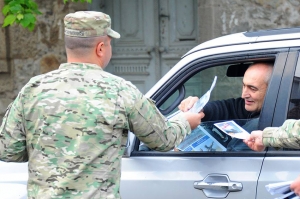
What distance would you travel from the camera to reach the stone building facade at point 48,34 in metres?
7.73

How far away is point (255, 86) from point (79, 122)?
3.75ft

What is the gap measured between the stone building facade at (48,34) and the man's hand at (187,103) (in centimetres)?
429

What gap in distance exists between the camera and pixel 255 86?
3574 mm

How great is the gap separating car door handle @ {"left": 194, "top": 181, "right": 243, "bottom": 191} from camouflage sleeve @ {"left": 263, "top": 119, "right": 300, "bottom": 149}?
1.15ft

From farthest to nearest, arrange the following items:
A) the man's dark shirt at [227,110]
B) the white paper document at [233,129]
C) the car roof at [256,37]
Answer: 1. the man's dark shirt at [227,110]
2. the car roof at [256,37]
3. the white paper document at [233,129]

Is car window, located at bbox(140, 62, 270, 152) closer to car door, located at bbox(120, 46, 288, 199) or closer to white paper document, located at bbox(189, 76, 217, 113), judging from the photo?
car door, located at bbox(120, 46, 288, 199)

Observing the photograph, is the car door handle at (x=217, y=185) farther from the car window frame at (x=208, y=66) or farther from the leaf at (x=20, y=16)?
the leaf at (x=20, y=16)

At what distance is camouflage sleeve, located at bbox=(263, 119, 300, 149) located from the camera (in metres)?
2.95

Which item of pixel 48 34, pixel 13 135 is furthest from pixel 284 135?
pixel 48 34

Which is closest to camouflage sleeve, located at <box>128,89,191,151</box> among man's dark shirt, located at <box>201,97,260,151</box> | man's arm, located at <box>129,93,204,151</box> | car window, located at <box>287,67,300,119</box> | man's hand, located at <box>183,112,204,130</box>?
man's arm, located at <box>129,93,204,151</box>

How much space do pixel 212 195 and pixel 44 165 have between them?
974 millimetres

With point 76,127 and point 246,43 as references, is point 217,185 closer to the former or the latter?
point 246,43

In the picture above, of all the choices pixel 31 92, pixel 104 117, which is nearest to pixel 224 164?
pixel 104 117

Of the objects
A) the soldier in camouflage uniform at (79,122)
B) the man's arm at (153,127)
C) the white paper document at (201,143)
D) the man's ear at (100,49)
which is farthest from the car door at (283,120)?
the man's ear at (100,49)
